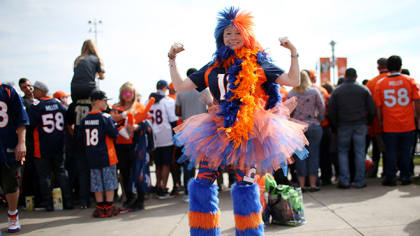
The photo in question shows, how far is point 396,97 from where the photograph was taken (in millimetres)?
6031

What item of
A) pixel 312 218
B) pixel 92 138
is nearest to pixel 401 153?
pixel 312 218

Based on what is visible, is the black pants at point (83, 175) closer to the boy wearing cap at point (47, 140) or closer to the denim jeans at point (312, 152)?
the boy wearing cap at point (47, 140)

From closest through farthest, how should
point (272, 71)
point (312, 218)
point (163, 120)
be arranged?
point (272, 71), point (312, 218), point (163, 120)

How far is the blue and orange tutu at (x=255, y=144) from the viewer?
8.35 ft

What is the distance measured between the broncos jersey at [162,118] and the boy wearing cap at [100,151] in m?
1.31

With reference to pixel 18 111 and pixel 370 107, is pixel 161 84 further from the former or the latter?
pixel 370 107

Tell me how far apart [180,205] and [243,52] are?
351 centimetres

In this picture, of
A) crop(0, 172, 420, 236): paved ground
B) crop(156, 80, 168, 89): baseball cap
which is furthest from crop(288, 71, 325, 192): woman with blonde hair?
crop(156, 80, 168, 89): baseball cap

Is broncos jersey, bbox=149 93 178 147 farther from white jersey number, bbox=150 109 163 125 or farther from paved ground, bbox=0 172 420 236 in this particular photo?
paved ground, bbox=0 172 420 236

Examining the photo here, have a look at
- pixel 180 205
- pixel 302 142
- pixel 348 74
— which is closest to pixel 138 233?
pixel 180 205

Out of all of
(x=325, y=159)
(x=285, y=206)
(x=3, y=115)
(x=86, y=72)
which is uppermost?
(x=86, y=72)

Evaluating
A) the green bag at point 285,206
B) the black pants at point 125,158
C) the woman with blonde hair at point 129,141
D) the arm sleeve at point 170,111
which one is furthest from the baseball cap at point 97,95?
the green bag at point 285,206

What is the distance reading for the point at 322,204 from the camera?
497 cm

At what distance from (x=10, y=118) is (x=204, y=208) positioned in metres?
3.07
